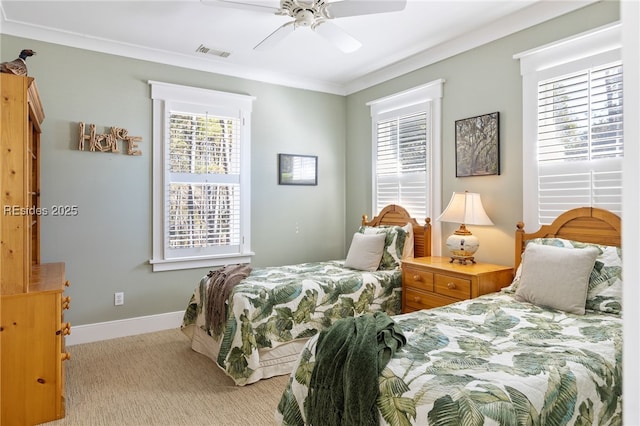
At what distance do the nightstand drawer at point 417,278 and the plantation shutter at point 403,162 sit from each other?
0.82 m

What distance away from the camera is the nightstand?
3.05 metres

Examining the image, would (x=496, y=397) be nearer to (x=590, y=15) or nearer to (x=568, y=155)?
(x=568, y=155)

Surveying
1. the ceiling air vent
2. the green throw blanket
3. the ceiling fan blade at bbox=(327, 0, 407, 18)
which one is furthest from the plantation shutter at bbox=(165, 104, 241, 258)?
the green throw blanket

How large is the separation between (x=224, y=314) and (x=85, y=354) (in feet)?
4.67

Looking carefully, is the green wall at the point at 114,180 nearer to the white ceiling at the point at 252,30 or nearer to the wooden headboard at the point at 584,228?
the white ceiling at the point at 252,30

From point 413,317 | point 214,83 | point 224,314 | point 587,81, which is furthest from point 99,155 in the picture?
point 587,81

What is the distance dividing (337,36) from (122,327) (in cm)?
329

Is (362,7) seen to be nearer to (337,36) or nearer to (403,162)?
(337,36)

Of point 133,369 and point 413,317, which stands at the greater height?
point 413,317

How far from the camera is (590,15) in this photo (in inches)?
112

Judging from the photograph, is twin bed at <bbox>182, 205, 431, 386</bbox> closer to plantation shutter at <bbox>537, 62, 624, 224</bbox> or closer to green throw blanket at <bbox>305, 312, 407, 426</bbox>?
green throw blanket at <bbox>305, 312, 407, 426</bbox>

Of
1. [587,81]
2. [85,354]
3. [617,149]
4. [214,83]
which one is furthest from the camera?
[214,83]

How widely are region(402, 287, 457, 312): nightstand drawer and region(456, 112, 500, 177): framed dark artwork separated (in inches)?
45.7

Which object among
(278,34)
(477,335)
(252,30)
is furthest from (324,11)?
(477,335)
